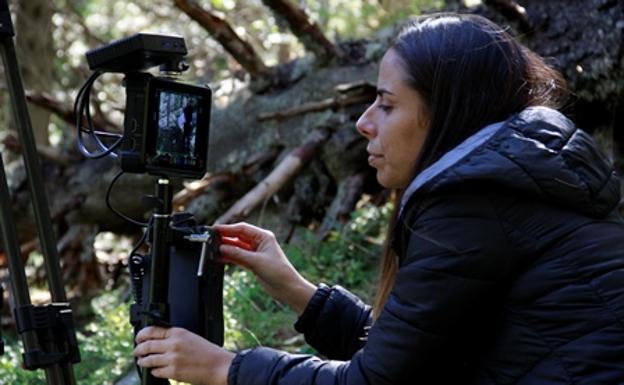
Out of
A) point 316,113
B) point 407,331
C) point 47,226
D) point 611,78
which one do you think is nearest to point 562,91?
point 407,331

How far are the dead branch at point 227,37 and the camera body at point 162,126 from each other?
340 centimetres

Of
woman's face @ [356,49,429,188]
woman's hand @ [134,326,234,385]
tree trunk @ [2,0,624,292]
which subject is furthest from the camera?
tree trunk @ [2,0,624,292]

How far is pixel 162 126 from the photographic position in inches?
89.2

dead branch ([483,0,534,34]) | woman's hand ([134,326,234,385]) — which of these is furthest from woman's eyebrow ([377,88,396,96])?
dead branch ([483,0,534,34])

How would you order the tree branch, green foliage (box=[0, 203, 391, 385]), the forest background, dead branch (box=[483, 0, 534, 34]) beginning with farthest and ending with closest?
the tree branch → dead branch (box=[483, 0, 534, 34]) → the forest background → green foliage (box=[0, 203, 391, 385])

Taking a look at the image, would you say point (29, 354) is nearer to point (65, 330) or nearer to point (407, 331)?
point (65, 330)

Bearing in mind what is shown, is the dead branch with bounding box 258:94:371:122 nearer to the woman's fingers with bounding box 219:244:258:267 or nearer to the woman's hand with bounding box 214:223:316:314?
the woman's hand with bounding box 214:223:316:314

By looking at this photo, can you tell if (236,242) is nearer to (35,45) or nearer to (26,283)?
(26,283)

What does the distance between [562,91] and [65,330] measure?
1.42 metres

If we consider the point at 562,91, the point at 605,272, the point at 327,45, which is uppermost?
the point at 562,91

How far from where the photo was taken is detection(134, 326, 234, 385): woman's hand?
7.25ft

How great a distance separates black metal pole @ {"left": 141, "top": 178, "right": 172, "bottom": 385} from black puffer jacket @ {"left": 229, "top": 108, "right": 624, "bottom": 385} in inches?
14.3

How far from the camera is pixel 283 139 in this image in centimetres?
584

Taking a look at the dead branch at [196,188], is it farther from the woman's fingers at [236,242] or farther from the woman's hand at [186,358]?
the woman's hand at [186,358]
